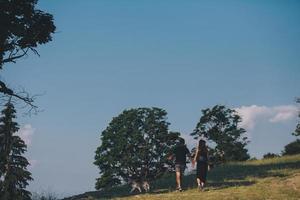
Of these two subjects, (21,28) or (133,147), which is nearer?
(21,28)

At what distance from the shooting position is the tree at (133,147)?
200 ft

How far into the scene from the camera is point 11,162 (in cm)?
3991

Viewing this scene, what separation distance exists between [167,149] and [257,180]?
38.8 metres

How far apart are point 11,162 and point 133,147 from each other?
81.9 feet

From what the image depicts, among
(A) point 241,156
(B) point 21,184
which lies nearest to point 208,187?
(B) point 21,184

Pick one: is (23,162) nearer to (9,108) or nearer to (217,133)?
(9,108)

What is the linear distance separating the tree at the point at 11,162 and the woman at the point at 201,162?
63.8ft

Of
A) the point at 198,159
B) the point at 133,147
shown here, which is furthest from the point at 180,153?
the point at 133,147

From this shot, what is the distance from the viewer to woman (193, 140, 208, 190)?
22.8 m

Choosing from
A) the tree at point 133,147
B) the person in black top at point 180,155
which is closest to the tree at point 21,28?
the person in black top at point 180,155

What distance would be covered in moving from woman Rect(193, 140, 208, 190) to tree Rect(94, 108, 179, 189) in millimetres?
36642

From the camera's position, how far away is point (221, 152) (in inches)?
3022

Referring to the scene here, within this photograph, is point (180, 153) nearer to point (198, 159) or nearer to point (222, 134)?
point (198, 159)

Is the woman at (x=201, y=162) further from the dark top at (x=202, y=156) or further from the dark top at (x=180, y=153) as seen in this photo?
the dark top at (x=180, y=153)
